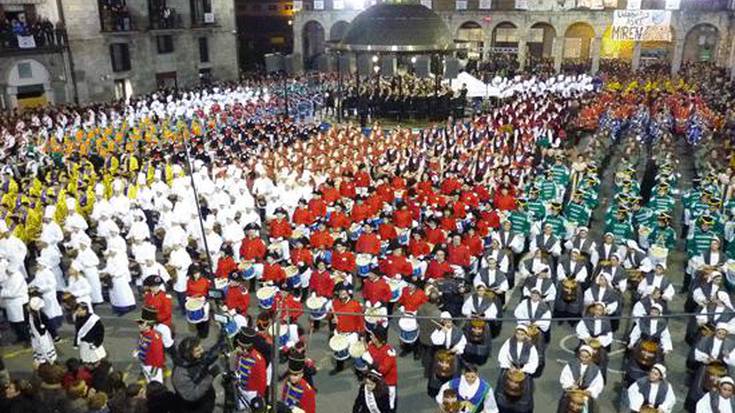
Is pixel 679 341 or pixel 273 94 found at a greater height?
pixel 273 94

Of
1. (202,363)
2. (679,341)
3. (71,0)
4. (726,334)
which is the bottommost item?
(679,341)

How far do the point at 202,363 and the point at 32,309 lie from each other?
3.88m

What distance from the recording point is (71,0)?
28.0 m

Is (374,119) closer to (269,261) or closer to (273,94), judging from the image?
(273,94)

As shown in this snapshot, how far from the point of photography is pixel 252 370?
7.47 metres

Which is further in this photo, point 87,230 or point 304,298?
point 87,230

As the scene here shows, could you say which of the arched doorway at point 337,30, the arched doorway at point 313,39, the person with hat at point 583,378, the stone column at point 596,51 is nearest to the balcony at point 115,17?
the arched doorway at point 337,30

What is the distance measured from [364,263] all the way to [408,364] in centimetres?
231

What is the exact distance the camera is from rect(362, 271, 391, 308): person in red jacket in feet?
31.9

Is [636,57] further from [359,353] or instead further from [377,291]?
[359,353]

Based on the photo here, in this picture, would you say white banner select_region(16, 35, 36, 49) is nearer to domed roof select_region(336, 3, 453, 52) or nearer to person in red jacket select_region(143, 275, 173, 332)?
domed roof select_region(336, 3, 453, 52)

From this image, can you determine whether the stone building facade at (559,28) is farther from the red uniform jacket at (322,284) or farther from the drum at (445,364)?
the drum at (445,364)

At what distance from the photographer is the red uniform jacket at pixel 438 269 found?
415 inches

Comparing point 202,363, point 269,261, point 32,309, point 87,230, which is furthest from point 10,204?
point 202,363
